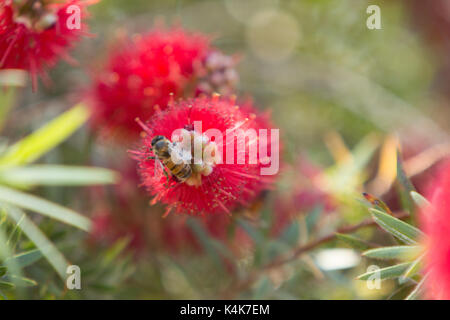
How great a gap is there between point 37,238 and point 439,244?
67 centimetres

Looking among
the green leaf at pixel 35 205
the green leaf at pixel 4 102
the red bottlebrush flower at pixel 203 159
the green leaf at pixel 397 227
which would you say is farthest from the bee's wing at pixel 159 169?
the green leaf at pixel 4 102

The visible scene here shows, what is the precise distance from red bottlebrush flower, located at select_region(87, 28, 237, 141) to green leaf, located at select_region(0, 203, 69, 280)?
31cm

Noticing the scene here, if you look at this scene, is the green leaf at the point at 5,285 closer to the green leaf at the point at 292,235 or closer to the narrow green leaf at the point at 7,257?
the narrow green leaf at the point at 7,257

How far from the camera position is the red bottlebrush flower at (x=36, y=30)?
0.83 metres

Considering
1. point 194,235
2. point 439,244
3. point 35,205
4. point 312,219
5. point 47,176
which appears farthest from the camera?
point 194,235

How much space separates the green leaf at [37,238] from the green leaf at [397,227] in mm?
555

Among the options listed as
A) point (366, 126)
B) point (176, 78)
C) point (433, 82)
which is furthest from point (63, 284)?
point (433, 82)

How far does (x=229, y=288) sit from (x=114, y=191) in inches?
17.6

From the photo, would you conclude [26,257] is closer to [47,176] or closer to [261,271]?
[47,176]

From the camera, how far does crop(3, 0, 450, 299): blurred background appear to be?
110 centimetres

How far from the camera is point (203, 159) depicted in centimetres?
74

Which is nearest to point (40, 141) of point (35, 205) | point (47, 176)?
point (47, 176)

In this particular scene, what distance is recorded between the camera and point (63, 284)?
1021 mm
